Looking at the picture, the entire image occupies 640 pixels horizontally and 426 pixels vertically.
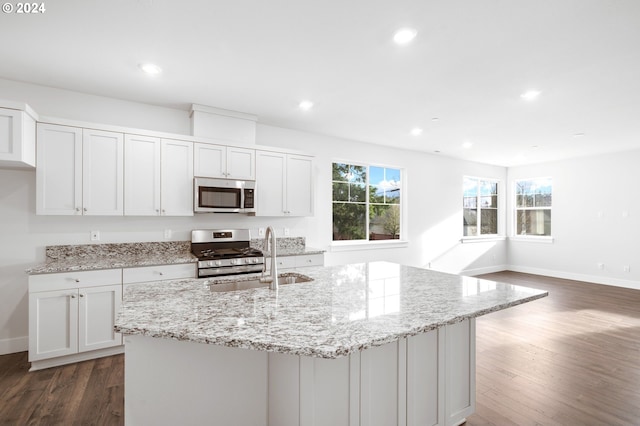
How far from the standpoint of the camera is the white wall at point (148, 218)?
3.04 metres

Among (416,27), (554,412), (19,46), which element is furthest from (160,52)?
(554,412)

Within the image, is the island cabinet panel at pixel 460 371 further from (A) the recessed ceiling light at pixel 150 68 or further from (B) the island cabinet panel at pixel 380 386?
(A) the recessed ceiling light at pixel 150 68

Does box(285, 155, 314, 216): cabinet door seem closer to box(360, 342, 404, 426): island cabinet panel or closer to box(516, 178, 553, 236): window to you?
box(360, 342, 404, 426): island cabinet panel

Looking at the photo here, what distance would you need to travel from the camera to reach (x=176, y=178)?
3.48m

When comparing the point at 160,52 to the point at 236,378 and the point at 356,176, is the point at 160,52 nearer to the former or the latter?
the point at 236,378

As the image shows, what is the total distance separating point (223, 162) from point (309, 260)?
1579 mm

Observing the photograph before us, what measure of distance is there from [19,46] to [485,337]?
5.00 metres

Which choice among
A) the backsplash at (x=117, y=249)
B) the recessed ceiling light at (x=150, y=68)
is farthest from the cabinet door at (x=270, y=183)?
the recessed ceiling light at (x=150, y=68)

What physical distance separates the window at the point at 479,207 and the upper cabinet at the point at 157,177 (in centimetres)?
587

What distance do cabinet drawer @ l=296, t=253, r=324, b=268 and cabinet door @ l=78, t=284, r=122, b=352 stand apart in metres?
1.86

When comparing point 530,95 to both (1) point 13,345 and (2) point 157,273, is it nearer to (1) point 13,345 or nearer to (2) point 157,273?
(2) point 157,273

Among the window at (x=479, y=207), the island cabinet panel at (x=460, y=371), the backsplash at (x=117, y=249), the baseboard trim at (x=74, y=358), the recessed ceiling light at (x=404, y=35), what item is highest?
the recessed ceiling light at (x=404, y=35)

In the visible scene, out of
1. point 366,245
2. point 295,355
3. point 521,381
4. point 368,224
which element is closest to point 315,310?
point 295,355

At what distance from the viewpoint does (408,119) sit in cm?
411
